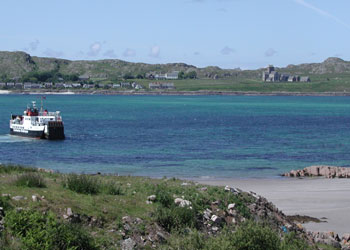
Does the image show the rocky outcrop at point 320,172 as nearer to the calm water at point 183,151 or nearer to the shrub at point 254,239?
the calm water at point 183,151

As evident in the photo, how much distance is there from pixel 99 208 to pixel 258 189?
1635 centimetres

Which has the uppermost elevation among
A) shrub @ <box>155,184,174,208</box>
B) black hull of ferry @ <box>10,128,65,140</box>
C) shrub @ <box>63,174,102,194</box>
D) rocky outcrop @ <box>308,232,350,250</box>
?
shrub @ <box>63,174,102,194</box>

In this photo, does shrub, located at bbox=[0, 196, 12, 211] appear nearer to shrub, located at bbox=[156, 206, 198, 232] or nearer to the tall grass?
the tall grass

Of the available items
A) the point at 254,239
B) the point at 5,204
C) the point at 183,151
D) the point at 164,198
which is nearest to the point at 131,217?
the point at 164,198

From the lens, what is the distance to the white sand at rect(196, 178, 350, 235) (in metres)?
22.6

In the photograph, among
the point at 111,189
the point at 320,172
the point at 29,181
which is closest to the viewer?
the point at 29,181

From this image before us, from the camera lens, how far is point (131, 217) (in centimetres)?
1484

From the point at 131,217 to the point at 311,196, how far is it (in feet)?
50.9

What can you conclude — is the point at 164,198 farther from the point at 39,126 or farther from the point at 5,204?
the point at 39,126

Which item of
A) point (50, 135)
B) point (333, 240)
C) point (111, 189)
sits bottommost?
point (50, 135)

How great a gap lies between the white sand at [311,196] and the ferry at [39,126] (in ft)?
111

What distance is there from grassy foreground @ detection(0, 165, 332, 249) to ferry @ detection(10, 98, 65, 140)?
4400 centimetres

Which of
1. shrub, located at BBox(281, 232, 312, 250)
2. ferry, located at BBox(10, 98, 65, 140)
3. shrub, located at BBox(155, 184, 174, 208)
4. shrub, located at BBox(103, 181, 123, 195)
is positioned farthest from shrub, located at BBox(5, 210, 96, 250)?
ferry, located at BBox(10, 98, 65, 140)

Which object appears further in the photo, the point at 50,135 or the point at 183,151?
the point at 50,135
